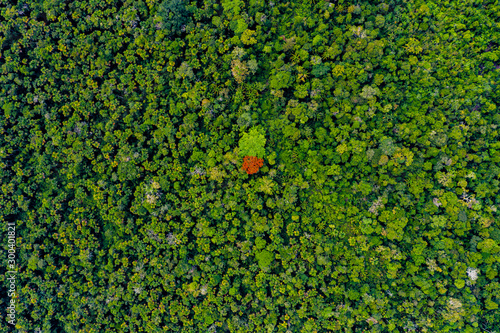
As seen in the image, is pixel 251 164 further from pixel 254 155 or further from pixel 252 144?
pixel 252 144

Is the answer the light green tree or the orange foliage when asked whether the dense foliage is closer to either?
the light green tree

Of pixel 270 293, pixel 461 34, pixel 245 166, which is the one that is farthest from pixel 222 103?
pixel 461 34

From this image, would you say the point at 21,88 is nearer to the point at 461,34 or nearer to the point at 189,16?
the point at 189,16

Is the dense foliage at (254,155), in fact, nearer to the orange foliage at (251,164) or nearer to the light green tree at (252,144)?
the light green tree at (252,144)

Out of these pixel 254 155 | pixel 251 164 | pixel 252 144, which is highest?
pixel 252 144

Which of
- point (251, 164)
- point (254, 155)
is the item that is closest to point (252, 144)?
point (254, 155)

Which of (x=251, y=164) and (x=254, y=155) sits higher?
(x=254, y=155)

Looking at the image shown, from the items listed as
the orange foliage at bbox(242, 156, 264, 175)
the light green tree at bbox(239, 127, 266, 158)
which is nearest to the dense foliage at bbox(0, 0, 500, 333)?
the light green tree at bbox(239, 127, 266, 158)
